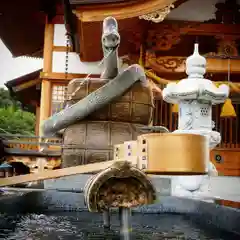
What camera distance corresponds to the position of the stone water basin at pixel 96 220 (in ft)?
8.93

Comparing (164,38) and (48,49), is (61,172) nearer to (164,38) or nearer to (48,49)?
(164,38)

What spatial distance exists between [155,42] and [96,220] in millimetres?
6658

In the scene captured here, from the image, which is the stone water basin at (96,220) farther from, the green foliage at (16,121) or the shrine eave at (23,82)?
the green foliage at (16,121)

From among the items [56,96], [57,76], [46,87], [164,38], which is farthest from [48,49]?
[164,38]

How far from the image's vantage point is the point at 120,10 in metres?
8.09

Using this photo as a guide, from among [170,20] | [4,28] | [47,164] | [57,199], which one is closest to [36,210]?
[57,199]

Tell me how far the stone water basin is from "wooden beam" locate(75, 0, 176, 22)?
15.5 feet

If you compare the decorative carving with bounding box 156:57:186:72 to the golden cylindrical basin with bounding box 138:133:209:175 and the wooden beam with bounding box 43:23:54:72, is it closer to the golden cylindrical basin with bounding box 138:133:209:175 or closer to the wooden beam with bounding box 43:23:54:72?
the wooden beam with bounding box 43:23:54:72

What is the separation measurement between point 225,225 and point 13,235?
4.22ft

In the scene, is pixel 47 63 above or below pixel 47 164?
above

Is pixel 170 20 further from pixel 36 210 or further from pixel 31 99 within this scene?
pixel 31 99

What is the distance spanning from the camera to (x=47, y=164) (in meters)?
8.91

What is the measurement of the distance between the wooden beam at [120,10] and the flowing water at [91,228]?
16.2 feet

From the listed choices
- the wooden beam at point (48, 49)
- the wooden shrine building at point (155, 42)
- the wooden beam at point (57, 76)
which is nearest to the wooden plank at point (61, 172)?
the wooden shrine building at point (155, 42)
